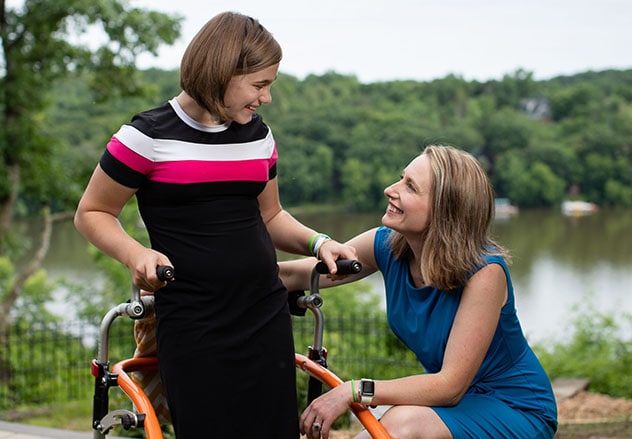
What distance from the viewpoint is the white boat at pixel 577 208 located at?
33906mm

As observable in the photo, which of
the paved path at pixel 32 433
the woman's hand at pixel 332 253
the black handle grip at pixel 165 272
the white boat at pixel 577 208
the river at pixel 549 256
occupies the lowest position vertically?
the river at pixel 549 256

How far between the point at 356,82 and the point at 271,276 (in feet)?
123

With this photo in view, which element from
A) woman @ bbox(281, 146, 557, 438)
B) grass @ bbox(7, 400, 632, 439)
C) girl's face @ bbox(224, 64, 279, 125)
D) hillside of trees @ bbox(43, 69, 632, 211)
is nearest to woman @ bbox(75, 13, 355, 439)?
girl's face @ bbox(224, 64, 279, 125)

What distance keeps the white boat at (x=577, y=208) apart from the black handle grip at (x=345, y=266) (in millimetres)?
33380

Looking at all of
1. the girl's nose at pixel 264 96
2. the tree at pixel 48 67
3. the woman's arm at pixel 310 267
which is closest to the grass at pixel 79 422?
the woman's arm at pixel 310 267

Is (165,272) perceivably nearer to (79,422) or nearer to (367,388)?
(367,388)

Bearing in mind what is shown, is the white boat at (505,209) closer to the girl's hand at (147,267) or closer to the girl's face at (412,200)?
the girl's face at (412,200)

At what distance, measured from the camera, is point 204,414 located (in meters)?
1.83

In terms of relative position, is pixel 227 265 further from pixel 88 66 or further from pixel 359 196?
pixel 359 196

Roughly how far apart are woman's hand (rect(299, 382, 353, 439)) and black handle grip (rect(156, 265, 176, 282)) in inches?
20.1

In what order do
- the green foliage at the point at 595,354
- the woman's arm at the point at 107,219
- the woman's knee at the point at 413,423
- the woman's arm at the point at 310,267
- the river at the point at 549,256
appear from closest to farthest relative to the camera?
the woman's arm at the point at 107,219 → the woman's knee at the point at 413,423 → the woman's arm at the point at 310,267 → the green foliage at the point at 595,354 → the river at the point at 549,256

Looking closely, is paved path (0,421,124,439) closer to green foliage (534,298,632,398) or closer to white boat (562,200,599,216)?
green foliage (534,298,632,398)

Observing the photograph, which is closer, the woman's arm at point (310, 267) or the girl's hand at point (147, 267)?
the girl's hand at point (147, 267)

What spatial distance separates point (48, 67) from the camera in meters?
10.1
